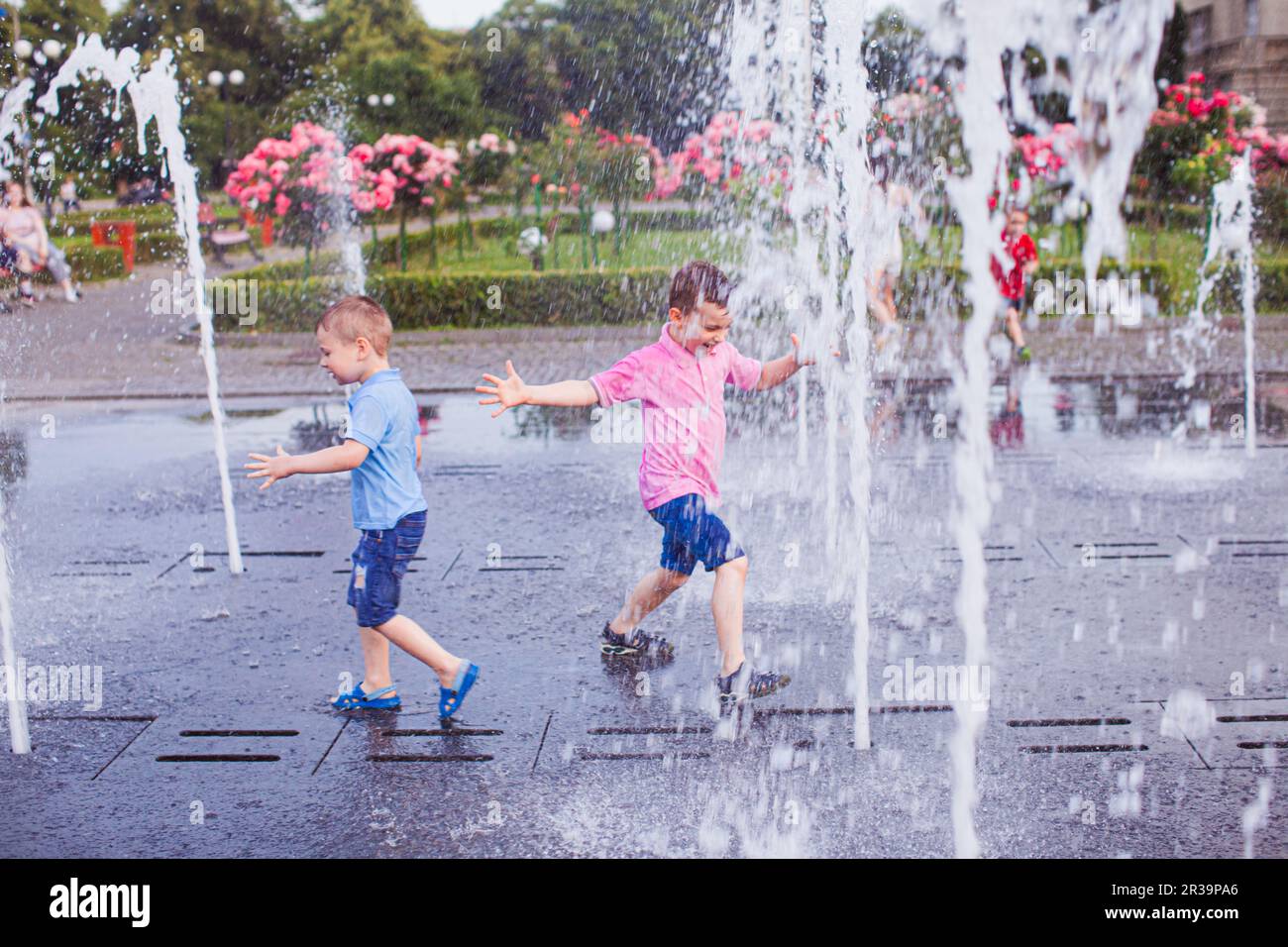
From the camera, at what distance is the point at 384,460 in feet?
15.2

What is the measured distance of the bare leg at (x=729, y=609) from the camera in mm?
4809

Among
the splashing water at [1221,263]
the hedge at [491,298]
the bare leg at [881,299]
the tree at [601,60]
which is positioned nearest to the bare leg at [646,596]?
the bare leg at [881,299]

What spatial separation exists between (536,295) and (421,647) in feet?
43.1

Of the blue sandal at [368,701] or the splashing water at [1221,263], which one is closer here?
the blue sandal at [368,701]

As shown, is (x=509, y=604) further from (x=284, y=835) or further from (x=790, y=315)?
(x=790, y=315)

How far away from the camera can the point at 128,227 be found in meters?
26.6

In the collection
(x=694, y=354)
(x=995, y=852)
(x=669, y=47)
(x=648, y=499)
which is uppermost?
(x=669, y=47)

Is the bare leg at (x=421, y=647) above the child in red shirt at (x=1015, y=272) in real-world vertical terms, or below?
below

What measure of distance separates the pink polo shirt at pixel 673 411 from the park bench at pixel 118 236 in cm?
2339

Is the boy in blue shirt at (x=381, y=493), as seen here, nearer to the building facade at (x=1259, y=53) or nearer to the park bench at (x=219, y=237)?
the park bench at (x=219, y=237)

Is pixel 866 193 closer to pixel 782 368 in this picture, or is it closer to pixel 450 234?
pixel 782 368

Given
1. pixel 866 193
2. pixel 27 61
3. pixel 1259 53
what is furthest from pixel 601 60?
pixel 866 193

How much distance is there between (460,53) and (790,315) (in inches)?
948

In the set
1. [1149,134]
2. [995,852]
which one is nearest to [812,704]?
[995,852]
